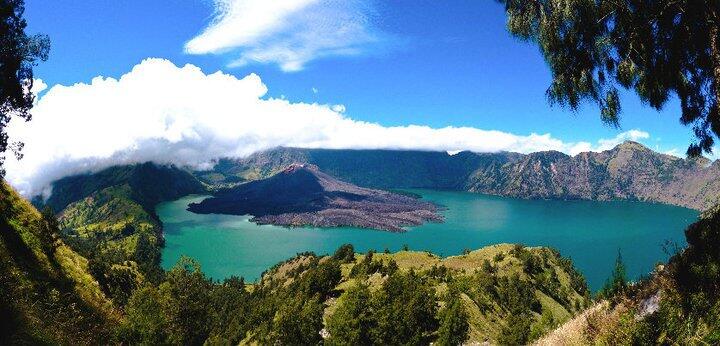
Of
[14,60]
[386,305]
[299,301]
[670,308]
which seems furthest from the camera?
[299,301]

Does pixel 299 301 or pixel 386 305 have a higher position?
pixel 386 305

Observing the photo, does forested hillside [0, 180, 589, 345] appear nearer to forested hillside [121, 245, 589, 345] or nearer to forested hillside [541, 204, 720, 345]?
forested hillside [121, 245, 589, 345]

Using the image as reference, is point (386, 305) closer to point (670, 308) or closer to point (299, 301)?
point (299, 301)

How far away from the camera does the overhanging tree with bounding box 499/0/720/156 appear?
13.6m

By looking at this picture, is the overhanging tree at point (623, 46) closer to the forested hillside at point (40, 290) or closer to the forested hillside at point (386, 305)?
the forested hillside at point (386, 305)

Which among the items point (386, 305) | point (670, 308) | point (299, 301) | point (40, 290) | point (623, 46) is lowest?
point (299, 301)

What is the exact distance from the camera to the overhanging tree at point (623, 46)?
44.5 ft

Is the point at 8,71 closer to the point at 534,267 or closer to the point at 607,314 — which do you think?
the point at 607,314

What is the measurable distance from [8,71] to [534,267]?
132299mm

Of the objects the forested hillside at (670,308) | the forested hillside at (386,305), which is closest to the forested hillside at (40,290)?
the forested hillside at (386,305)

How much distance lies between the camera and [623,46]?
14422mm

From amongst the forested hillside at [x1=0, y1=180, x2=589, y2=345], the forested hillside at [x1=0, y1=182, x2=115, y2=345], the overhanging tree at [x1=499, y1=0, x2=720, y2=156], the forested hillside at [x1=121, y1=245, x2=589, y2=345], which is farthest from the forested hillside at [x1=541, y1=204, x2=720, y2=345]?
the forested hillside at [x1=0, y1=182, x2=115, y2=345]

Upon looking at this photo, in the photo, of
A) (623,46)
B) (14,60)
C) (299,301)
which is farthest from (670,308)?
(299,301)

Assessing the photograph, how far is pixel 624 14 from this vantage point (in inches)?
538
